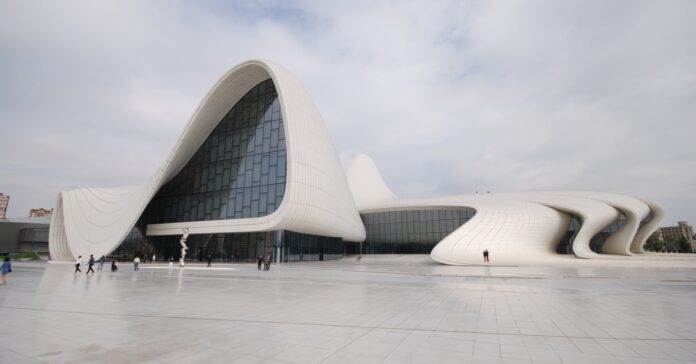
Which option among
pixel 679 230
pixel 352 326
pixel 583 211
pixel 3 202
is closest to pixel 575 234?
pixel 583 211

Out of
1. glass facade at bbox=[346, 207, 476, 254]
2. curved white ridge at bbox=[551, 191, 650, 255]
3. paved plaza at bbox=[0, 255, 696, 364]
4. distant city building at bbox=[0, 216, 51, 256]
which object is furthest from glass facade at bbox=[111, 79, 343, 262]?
distant city building at bbox=[0, 216, 51, 256]

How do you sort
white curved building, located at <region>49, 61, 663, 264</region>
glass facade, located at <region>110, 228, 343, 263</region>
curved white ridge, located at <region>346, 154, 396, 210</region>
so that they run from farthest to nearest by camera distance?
1. curved white ridge, located at <region>346, 154, 396, 210</region>
2. glass facade, located at <region>110, 228, 343, 263</region>
3. white curved building, located at <region>49, 61, 663, 264</region>

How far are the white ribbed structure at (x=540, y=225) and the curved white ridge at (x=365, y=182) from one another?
13614 mm

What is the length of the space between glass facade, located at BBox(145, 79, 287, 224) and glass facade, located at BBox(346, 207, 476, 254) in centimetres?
2034

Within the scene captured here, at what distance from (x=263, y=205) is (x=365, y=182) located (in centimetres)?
→ 2995

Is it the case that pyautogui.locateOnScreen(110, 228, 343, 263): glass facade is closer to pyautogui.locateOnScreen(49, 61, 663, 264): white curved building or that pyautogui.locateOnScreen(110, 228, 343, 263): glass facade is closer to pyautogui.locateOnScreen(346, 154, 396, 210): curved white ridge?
pyautogui.locateOnScreen(49, 61, 663, 264): white curved building

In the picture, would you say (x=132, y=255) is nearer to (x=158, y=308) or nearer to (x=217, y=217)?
(x=217, y=217)

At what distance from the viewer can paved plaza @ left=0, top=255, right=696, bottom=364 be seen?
5293mm

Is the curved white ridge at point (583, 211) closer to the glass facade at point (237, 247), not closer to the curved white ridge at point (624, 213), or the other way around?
the curved white ridge at point (624, 213)

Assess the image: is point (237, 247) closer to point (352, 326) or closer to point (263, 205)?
point (263, 205)

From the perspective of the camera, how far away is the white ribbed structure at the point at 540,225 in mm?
28844

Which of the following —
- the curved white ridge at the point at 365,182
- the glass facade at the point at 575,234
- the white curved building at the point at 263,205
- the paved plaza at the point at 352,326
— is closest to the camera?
the paved plaza at the point at 352,326

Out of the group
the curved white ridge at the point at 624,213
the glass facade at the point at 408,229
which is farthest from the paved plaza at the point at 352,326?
the glass facade at the point at 408,229

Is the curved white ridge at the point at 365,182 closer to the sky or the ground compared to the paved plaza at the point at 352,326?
closer to the sky
